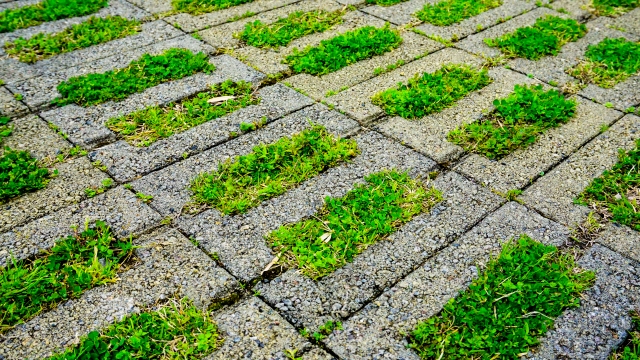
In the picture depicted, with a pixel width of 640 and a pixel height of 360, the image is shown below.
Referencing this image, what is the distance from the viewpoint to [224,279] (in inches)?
96.0

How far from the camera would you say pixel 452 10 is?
16.4 ft

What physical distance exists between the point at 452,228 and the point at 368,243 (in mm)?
438

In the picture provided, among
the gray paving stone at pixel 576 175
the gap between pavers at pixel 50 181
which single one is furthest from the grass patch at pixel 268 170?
the gray paving stone at pixel 576 175

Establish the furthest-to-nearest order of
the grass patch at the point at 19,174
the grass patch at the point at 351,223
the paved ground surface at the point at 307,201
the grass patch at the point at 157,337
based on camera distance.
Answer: the grass patch at the point at 19,174 < the grass patch at the point at 351,223 < the paved ground surface at the point at 307,201 < the grass patch at the point at 157,337

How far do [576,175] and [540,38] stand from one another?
1.78 metres

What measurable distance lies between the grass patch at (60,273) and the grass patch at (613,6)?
4688mm

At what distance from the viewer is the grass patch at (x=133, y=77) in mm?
3615

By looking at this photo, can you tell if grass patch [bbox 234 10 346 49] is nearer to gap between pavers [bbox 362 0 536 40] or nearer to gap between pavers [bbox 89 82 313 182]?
gap between pavers [bbox 362 0 536 40]

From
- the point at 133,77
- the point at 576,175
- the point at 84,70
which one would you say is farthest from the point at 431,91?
the point at 84,70

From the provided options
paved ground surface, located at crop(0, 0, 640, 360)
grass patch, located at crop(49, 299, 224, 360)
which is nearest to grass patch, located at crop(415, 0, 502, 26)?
paved ground surface, located at crop(0, 0, 640, 360)

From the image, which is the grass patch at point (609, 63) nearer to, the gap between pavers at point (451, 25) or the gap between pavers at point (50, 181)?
the gap between pavers at point (451, 25)

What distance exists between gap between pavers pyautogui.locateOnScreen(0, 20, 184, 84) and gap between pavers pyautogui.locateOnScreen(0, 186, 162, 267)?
1521 millimetres

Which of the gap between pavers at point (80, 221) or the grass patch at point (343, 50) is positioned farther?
the grass patch at point (343, 50)

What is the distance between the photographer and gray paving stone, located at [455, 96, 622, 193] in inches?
122
